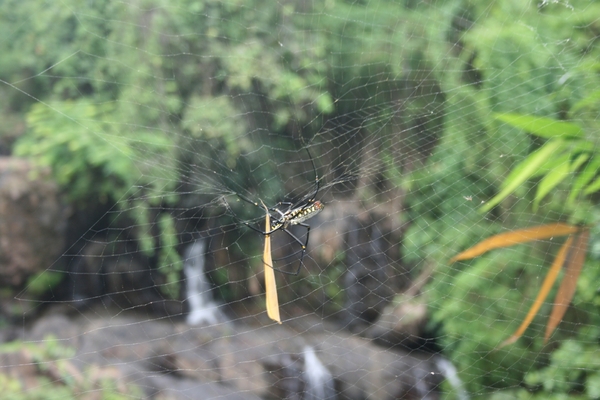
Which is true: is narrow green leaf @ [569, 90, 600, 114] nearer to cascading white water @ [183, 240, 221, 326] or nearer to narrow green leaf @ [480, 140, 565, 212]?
narrow green leaf @ [480, 140, 565, 212]

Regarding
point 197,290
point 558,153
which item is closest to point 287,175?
point 197,290

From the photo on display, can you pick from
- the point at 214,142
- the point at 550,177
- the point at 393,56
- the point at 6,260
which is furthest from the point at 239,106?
the point at 550,177

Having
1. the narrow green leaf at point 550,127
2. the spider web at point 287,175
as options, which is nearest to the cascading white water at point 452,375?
the spider web at point 287,175

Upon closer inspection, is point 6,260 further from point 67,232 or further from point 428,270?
point 428,270

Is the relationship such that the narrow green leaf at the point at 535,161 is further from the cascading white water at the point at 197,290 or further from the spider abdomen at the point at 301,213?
the cascading white water at the point at 197,290

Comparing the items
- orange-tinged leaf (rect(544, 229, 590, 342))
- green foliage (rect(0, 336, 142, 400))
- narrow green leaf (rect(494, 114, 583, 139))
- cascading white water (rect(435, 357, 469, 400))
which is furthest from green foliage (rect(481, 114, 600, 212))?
green foliage (rect(0, 336, 142, 400))

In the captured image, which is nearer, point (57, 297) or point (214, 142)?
point (214, 142)
